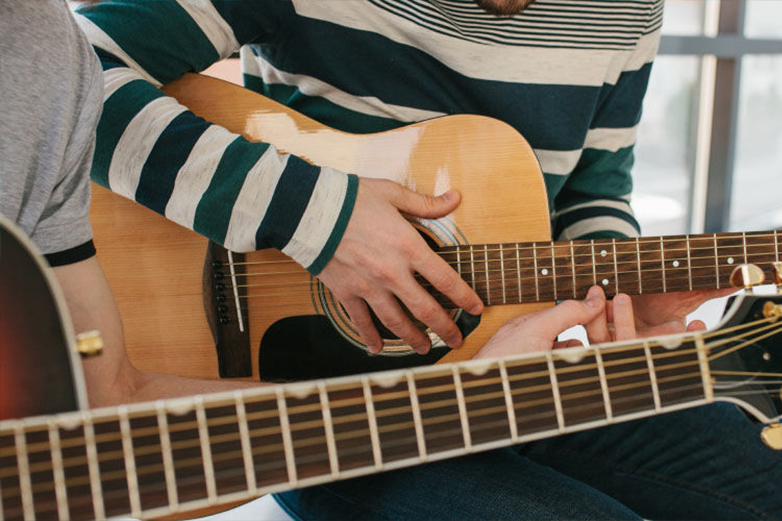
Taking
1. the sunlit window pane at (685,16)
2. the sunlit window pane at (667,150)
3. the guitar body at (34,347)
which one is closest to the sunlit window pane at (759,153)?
the sunlit window pane at (667,150)

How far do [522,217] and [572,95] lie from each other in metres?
0.29

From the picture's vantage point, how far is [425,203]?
2.65ft

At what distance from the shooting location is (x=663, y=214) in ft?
10.0

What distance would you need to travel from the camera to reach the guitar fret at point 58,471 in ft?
1.45

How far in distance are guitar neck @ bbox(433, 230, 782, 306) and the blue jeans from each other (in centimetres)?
Result: 23

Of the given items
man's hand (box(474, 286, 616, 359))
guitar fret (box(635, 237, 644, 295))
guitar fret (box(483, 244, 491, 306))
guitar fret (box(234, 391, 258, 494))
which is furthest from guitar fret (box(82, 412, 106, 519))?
guitar fret (box(635, 237, 644, 295))

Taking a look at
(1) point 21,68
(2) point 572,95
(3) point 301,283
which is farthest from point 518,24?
(1) point 21,68

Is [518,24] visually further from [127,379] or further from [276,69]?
[127,379]

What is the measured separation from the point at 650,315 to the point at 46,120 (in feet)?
2.97

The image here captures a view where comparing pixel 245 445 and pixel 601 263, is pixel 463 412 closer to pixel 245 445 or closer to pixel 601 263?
pixel 245 445

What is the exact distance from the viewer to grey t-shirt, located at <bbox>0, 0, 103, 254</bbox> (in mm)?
562

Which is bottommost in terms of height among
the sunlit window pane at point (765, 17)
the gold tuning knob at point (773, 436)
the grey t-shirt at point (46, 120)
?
the gold tuning knob at point (773, 436)

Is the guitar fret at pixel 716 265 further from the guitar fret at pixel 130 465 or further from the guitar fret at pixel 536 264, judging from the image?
the guitar fret at pixel 130 465

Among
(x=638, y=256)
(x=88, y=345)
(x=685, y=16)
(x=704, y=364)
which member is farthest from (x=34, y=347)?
(x=685, y=16)
